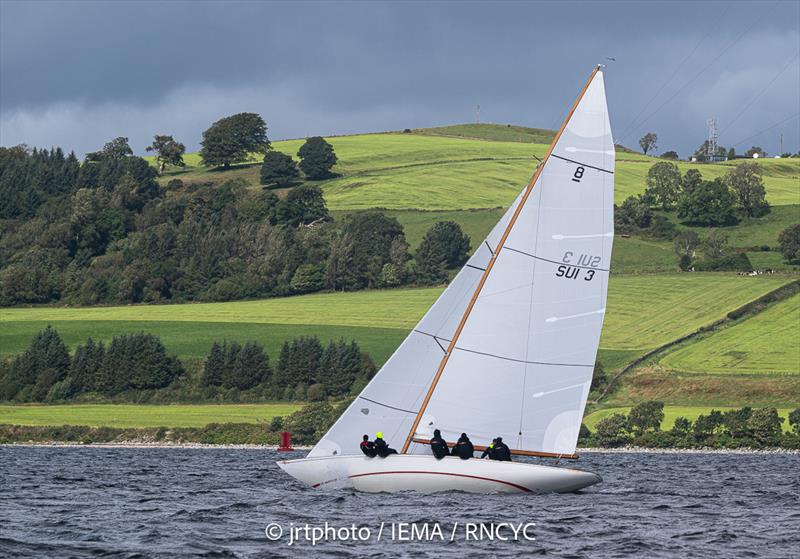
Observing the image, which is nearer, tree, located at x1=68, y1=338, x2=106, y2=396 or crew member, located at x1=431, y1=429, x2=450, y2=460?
crew member, located at x1=431, y1=429, x2=450, y2=460

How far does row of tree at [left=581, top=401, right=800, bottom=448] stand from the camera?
82.9 meters

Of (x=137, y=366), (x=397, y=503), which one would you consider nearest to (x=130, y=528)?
(x=397, y=503)

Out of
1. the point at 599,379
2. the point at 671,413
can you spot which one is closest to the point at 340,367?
the point at 599,379

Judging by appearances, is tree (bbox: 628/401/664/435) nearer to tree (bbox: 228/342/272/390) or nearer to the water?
the water

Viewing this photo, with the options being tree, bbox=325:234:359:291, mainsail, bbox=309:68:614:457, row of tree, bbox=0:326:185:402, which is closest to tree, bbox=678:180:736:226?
tree, bbox=325:234:359:291

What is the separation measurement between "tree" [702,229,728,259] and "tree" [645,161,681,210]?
2658 centimetres

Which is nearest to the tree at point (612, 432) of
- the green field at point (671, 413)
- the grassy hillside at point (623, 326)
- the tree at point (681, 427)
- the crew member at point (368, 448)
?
the green field at point (671, 413)

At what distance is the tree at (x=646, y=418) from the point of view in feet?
288

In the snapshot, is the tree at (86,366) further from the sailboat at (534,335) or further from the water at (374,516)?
the sailboat at (534,335)

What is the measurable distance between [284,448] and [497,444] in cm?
4462

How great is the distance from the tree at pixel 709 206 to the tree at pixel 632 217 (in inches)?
200

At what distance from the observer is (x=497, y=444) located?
3881cm

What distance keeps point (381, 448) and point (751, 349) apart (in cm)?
7545

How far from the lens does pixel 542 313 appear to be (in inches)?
1518
